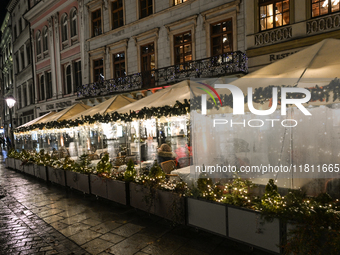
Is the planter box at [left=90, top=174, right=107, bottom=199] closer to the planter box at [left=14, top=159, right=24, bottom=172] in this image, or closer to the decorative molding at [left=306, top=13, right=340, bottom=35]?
the planter box at [left=14, top=159, right=24, bottom=172]

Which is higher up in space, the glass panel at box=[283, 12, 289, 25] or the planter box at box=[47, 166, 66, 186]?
the glass panel at box=[283, 12, 289, 25]

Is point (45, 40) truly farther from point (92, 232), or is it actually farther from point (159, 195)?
point (159, 195)

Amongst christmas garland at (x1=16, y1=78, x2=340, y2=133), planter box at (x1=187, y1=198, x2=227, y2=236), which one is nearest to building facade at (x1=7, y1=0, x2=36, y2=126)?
christmas garland at (x1=16, y1=78, x2=340, y2=133)

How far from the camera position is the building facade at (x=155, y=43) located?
38.5 feet

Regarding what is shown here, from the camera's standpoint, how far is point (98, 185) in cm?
696

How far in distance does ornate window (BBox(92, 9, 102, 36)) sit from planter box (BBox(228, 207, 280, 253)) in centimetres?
1762

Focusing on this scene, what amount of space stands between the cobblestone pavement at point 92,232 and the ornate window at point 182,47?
9.24m

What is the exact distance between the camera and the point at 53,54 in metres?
22.1

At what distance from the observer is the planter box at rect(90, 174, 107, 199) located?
676 cm

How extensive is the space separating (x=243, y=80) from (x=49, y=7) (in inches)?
934

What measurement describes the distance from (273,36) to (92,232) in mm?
10103

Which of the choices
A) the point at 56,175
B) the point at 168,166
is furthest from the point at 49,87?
the point at 168,166

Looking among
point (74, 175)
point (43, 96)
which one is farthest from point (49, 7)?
point (74, 175)

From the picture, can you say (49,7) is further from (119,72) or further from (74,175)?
(74,175)
